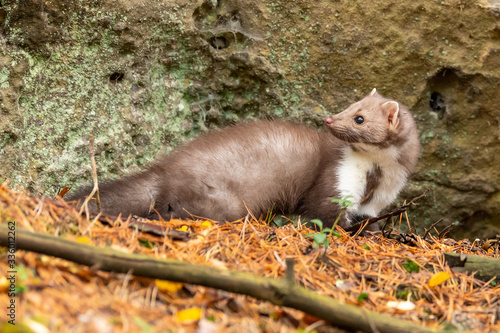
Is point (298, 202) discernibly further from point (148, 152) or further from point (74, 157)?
point (74, 157)

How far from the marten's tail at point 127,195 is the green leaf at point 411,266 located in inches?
67.5

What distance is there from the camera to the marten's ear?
3.84 metres

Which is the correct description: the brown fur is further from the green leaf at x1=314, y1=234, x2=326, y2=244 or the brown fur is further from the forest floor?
the green leaf at x1=314, y1=234, x2=326, y2=244

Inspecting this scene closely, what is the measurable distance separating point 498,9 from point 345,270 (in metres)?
2.79

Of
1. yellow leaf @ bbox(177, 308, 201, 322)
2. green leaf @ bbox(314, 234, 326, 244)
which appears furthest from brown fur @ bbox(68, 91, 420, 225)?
yellow leaf @ bbox(177, 308, 201, 322)

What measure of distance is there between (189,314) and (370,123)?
2364mm

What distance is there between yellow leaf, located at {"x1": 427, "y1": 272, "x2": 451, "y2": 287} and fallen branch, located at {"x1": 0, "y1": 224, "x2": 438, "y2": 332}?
67 cm

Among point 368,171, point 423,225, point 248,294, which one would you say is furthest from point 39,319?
point 423,225

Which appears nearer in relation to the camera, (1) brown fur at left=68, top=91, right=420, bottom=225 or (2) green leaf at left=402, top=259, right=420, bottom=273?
(2) green leaf at left=402, top=259, right=420, bottom=273

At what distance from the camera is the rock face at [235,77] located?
3770mm

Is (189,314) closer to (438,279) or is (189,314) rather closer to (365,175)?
(438,279)

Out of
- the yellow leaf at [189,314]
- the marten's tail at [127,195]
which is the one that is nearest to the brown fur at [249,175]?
the marten's tail at [127,195]

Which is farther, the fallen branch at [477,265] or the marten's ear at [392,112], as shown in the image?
the marten's ear at [392,112]

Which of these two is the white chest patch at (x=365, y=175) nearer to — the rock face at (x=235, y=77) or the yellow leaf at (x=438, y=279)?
the rock face at (x=235, y=77)
